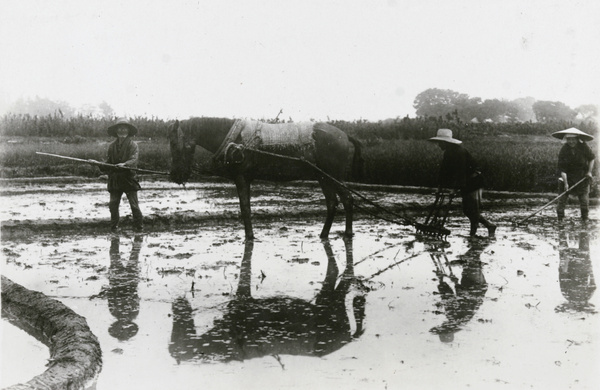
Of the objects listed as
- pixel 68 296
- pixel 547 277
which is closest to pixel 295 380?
pixel 68 296

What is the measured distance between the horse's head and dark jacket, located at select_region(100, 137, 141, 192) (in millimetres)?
1230

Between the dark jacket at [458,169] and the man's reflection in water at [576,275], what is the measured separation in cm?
180

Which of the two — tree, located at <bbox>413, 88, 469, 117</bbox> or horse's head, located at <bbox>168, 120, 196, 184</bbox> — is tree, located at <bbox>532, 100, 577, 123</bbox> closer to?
tree, located at <bbox>413, 88, 469, 117</bbox>

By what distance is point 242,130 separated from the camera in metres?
10.4

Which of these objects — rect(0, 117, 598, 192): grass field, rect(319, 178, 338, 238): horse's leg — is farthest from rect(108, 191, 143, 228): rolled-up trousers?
rect(0, 117, 598, 192): grass field

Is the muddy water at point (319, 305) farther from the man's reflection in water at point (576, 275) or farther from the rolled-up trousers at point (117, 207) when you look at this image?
the rolled-up trousers at point (117, 207)

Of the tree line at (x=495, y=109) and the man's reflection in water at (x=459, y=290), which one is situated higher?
the tree line at (x=495, y=109)

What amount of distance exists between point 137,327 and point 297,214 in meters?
8.65

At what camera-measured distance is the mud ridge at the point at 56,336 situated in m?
4.16

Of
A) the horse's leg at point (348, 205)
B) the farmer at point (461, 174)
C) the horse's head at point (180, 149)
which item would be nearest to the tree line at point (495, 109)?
the farmer at point (461, 174)

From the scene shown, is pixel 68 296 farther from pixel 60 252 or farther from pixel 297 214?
pixel 297 214

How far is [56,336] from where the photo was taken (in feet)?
17.1

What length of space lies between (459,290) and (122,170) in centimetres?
673

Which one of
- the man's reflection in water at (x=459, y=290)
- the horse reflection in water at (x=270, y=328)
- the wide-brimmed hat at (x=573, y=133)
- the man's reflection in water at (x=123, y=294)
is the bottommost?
the man's reflection in water at (x=123, y=294)
